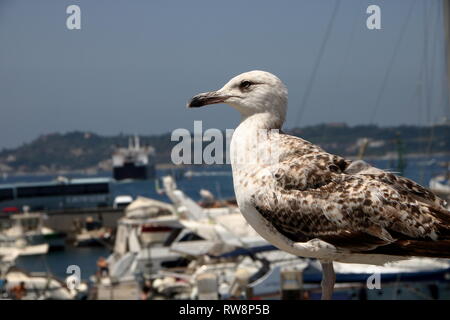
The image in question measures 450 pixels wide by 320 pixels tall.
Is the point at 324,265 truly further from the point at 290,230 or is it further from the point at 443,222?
the point at 443,222

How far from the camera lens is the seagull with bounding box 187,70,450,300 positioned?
4133 mm

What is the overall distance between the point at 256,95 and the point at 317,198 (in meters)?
0.73

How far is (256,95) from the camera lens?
4.52m

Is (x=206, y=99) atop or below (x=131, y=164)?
atop

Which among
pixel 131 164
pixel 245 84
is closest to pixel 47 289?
pixel 245 84

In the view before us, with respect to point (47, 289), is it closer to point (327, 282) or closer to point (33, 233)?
point (327, 282)

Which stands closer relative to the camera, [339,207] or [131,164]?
[339,207]

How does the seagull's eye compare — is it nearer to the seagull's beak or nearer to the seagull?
the seagull

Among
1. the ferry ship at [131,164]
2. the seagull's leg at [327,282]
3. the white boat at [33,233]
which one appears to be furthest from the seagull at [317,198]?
the ferry ship at [131,164]

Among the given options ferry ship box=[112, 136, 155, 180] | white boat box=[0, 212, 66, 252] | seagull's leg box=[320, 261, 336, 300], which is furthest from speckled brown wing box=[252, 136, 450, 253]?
ferry ship box=[112, 136, 155, 180]

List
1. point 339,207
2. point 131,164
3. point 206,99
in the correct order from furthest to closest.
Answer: point 131,164, point 206,99, point 339,207

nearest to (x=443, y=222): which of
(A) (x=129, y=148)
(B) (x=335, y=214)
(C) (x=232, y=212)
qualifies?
(B) (x=335, y=214)

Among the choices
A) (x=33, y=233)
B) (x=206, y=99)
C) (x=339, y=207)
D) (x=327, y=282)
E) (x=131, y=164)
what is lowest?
(x=131, y=164)

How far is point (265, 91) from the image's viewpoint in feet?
14.8
